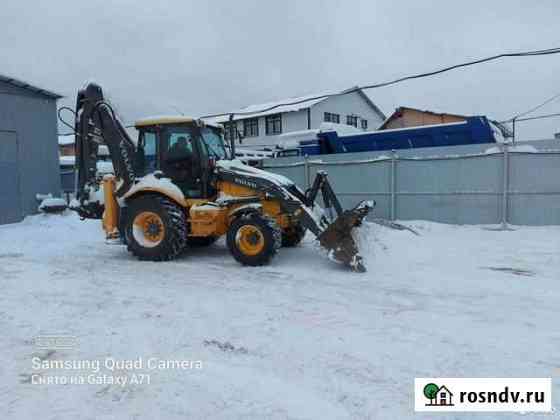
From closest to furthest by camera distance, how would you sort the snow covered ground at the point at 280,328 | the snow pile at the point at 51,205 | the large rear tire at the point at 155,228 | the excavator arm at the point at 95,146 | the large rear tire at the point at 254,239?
the snow covered ground at the point at 280,328
the large rear tire at the point at 254,239
the large rear tire at the point at 155,228
the excavator arm at the point at 95,146
the snow pile at the point at 51,205

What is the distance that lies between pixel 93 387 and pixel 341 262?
392cm

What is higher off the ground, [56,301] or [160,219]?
[160,219]

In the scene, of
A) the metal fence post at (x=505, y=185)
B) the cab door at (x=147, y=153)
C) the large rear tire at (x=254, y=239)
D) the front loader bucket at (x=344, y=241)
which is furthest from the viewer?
the metal fence post at (x=505, y=185)

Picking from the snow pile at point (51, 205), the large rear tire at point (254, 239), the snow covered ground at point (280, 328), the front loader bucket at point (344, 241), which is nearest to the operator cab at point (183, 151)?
the large rear tire at point (254, 239)

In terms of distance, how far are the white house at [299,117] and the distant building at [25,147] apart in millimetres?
17998

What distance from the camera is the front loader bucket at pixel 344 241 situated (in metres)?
6.05

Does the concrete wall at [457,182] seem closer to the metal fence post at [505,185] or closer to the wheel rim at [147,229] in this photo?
the metal fence post at [505,185]

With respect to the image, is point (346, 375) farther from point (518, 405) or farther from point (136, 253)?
point (136, 253)

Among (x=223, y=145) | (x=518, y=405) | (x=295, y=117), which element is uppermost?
(x=295, y=117)

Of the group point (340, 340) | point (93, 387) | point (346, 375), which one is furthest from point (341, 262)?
point (93, 387)

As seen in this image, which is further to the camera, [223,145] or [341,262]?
[223,145]

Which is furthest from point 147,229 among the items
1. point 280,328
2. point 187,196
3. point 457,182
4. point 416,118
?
point 416,118

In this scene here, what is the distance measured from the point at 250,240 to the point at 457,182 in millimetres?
6373

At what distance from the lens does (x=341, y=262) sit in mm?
6102
